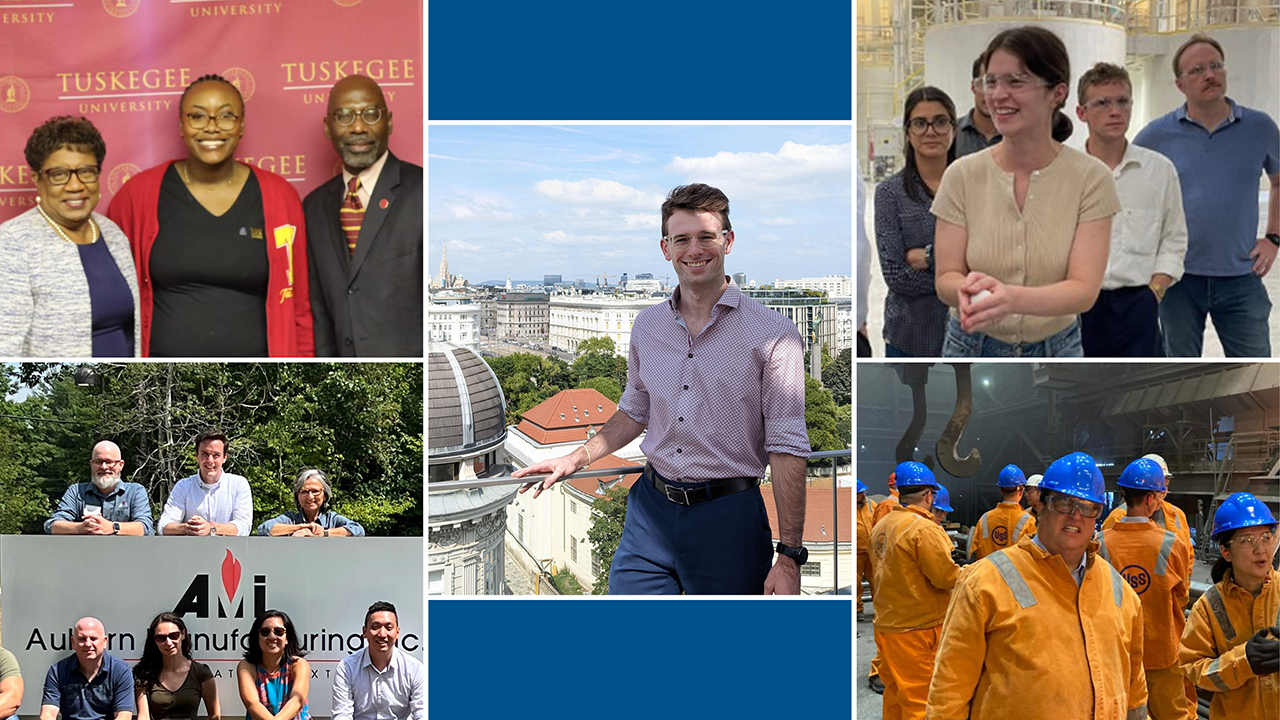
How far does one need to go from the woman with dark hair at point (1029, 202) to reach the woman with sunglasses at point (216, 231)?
2.28m

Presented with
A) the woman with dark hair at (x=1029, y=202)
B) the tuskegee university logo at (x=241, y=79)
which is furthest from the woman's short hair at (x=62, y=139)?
the woman with dark hair at (x=1029, y=202)

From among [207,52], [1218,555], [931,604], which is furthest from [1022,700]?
[207,52]

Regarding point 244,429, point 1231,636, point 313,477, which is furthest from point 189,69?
point 1231,636

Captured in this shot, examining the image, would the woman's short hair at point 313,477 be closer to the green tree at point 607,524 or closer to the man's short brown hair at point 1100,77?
the green tree at point 607,524

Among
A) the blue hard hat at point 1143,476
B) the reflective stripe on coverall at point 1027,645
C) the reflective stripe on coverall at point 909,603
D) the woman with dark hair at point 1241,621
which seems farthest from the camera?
the reflective stripe on coverall at point 909,603

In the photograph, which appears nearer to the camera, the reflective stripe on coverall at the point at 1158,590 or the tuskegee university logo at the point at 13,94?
the reflective stripe on coverall at the point at 1158,590

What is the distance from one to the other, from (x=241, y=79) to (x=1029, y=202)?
2733mm

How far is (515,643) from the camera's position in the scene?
416 cm

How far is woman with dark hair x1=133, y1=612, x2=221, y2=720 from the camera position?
4188 millimetres

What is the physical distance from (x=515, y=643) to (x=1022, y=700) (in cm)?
182

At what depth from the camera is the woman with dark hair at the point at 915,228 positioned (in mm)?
3936

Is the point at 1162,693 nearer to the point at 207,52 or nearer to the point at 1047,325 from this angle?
the point at 1047,325

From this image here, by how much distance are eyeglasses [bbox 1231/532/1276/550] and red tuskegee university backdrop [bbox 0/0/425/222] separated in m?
3.01

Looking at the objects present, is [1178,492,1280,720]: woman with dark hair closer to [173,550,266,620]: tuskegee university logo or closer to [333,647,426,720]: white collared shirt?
[333,647,426,720]: white collared shirt
